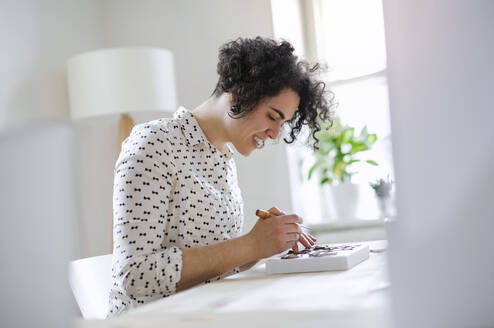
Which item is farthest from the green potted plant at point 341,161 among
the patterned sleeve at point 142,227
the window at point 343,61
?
the patterned sleeve at point 142,227

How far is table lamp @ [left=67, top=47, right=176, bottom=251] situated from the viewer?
101 inches

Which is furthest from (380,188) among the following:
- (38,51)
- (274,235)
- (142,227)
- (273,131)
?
(38,51)

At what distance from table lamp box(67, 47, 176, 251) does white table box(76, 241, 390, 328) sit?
1704 millimetres

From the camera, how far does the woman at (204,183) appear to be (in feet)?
3.70

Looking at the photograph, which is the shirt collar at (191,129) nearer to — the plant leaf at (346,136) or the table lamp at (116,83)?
the table lamp at (116,83)

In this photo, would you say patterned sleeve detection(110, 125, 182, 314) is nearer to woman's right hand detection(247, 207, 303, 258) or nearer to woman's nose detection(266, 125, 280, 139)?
woman's right hand detection(247, 207, 303, 258)

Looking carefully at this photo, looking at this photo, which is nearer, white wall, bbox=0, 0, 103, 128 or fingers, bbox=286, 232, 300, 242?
fingers, bbox=286, 232, 300, 242

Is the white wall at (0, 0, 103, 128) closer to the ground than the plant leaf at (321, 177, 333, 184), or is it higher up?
higher up

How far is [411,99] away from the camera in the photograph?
40 cm

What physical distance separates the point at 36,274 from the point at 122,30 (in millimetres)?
3063

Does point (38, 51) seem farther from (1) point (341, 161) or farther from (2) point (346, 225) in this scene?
(2) point (346, 225)

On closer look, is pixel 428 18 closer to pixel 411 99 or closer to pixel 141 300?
pixel 411 99

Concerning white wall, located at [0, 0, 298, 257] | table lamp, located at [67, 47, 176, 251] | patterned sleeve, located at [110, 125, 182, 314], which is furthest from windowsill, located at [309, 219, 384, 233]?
patterned sleeve, located at [110, 125, 182, 314]

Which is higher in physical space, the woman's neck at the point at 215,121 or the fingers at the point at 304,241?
the woman's neck at the point at 215,121
